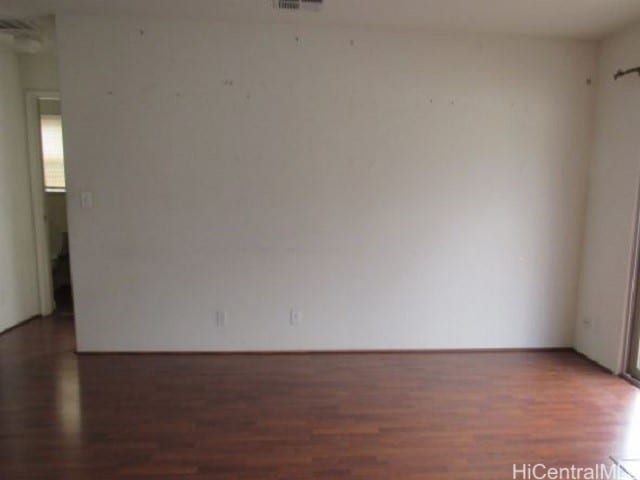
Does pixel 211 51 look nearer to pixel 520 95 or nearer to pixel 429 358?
pixel 520 95

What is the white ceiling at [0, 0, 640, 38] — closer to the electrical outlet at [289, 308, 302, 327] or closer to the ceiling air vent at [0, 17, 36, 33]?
the ceiling air vent at [0, 17, 36, 33]

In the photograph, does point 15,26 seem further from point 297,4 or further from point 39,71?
point 297,4

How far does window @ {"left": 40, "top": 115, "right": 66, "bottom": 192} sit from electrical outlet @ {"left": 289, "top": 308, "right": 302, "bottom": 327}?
3.50 metres

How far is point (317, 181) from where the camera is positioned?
128 inches

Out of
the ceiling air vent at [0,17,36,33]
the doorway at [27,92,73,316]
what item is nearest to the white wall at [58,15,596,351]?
the ceiling air vent at [0,17,36,33]

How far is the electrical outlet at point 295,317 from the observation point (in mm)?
3352

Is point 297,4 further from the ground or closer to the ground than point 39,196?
further from the ground

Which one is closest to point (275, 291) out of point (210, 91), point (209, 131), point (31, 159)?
point (209, 131)

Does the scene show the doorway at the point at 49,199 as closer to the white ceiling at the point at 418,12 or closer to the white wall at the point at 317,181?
the white wall at the point at 317,181

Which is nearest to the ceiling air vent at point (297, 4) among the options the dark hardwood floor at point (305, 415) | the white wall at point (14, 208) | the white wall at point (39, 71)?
the white wall at point (39, 71)

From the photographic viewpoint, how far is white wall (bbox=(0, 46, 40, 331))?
3713 millimetres

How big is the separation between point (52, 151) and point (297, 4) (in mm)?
3800

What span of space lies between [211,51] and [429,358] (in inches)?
122

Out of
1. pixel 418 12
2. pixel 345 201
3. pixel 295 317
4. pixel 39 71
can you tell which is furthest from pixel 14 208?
pixel 418 12
